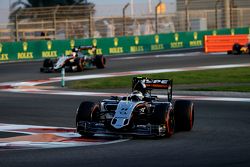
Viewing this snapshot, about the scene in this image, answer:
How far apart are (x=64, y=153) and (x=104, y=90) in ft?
41.5

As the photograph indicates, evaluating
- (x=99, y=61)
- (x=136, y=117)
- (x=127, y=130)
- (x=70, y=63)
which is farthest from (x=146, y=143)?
(x=99, y=61)

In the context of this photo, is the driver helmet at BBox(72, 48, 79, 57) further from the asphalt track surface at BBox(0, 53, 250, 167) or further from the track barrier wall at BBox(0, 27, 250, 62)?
the asphalt track surface at BBox(0, 53, 250, 167)

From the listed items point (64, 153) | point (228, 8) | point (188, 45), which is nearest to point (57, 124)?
point (64, 153)

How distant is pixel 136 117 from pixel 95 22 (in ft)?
117

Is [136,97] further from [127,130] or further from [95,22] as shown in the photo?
[95,22]

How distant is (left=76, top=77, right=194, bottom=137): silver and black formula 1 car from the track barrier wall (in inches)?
1043

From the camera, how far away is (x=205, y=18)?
5419 cm

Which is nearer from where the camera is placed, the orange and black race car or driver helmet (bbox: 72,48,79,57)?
driver helmet (bbox: 72,48,79,57)

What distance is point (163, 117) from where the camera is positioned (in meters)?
12.3

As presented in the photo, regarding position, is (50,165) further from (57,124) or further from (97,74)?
(97,74)

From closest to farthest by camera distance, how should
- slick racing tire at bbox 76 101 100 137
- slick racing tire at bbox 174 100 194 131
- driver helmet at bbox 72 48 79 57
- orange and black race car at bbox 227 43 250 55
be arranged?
slick racing tire at bbox 76 101 100 137 → slick racing tire at bbox 174 100 194 131 → driver helmet at bbox 72 48 79 57 → orange and black race car at bbox 227 43 250 55

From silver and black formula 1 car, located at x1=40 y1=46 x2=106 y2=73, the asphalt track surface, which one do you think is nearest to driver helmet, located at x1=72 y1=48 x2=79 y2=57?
silver and black formula 1 car, located at x1=40 y1=46 x2=106 y2=73

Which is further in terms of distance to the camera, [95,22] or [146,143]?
[95,22]

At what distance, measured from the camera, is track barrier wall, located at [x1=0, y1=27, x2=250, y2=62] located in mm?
39750
